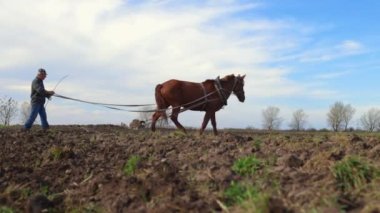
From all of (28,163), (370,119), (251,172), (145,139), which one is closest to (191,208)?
(251,172)

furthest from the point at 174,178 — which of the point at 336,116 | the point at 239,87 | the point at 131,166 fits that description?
the point at 336,116

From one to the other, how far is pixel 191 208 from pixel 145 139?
624 centimetres

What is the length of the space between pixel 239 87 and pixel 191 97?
2.14 meters

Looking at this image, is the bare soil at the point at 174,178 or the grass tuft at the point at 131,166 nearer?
the bare soil at the point at 174,178

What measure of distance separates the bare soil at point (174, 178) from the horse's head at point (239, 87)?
18.1 ft

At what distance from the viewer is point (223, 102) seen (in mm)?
16031

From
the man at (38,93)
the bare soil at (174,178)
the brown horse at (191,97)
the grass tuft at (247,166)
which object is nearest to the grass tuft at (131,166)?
the bare soil at (174,178)

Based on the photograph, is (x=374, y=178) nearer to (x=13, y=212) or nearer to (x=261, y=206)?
(x=261, y=206)

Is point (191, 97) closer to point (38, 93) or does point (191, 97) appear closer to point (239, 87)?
point (239, 87)

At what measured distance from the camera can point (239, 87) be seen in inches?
666

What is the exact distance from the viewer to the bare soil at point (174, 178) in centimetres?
589

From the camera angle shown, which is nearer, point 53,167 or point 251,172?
point 251,172

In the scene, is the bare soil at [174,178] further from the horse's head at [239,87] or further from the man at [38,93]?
the horse's head at [239,87]

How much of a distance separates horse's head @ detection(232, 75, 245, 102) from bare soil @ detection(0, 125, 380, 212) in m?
5.53
